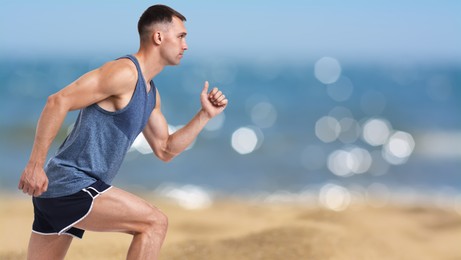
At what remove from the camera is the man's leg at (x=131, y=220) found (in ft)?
13.6

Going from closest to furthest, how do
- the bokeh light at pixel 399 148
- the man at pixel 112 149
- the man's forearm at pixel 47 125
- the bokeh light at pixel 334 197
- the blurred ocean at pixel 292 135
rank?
the man's forearm at pixel 47 125
the man at pixel 112 149
the bokeh light at pixel 334 197
the blurred ocean at pixel 292 135
the bokeh light at pixel 399 148

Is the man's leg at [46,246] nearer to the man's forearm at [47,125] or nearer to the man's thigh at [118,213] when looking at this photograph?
the man's thigh at [118,213]

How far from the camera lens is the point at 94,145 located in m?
4.15

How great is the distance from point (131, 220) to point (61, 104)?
677 mm

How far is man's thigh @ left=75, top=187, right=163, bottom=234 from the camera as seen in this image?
13.5 feet

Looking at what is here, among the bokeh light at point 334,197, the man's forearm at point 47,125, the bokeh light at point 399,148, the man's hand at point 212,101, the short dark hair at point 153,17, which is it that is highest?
the bokeh light at point 399,148

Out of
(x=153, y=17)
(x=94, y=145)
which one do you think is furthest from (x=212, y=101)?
(x=94, y=145)

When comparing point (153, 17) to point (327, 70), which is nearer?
point (153, 17)

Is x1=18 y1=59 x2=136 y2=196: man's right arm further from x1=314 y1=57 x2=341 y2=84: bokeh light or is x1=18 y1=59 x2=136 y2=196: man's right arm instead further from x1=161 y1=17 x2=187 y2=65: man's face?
x1=314 y1=57 x2=341 y2=84: bokeh light

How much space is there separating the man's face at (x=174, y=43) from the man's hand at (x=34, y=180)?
831 mm

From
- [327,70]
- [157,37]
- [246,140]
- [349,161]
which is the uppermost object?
[327,70]

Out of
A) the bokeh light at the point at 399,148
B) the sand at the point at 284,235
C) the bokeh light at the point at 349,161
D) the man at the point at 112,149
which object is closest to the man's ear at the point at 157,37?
the man at the point at 112,149

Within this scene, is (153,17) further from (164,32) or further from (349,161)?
(349,161)

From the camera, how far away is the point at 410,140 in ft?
61.5
